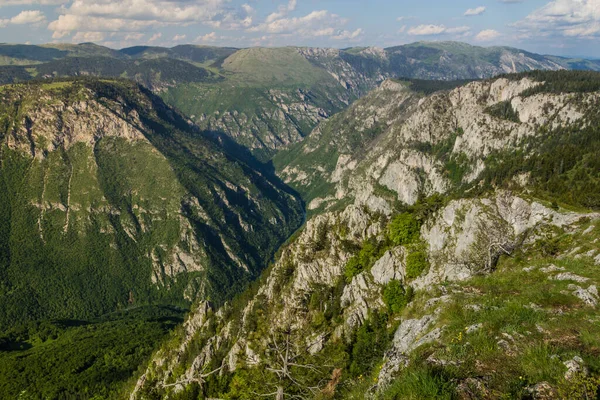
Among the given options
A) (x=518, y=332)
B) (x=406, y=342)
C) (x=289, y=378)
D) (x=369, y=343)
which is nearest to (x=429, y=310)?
(x=406, y=342)

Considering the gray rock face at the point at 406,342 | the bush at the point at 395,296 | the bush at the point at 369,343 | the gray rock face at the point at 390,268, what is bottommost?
the bush at the point at 369,343

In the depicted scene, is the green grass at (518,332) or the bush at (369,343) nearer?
the green grass at (518,332)

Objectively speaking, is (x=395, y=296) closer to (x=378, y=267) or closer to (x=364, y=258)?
(x=378, y=267)

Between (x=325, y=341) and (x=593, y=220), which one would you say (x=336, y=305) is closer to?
(x=325, y=341)

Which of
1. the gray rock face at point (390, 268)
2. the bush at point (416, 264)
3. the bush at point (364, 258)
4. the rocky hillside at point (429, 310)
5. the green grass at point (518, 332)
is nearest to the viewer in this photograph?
the green grass at point (518, 332)

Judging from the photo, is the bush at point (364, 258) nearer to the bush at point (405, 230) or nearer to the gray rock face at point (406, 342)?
the bush at point (405, 230)

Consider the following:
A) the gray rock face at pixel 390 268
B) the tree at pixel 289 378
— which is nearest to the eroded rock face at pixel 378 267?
the gray rock face at pixel 390 268
